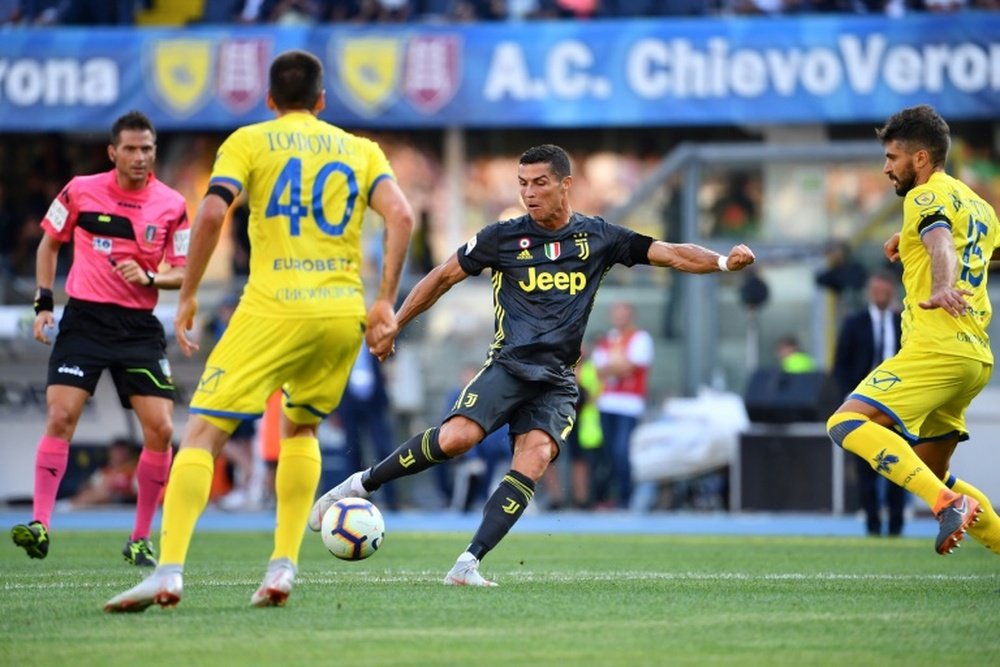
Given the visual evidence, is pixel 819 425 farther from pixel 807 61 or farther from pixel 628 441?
pixel 807 61

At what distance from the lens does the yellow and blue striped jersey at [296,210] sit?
24.0ft

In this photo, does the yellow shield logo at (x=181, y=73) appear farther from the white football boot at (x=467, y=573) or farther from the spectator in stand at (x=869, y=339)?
the white football boot at (x=467, y=573)

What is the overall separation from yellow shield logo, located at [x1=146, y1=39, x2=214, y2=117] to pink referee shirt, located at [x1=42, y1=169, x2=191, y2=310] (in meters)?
12.0

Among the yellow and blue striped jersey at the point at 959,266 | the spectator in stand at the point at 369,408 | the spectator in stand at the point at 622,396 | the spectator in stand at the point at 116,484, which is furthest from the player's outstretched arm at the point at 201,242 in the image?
the spectator in stand at the point at 116,484

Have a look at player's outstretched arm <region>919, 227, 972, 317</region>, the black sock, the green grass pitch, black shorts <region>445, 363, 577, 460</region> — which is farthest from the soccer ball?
player's outstretched arm <region>919, 227, 972, 317</region>

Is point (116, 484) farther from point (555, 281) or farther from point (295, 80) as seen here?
point (295, 80)

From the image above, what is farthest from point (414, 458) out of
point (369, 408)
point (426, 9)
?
point (426, 9)

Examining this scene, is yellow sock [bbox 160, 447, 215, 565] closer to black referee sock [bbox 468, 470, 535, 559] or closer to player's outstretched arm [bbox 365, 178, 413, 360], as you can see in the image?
player's outstretched arm [bbox 365, 178, 413, 360]

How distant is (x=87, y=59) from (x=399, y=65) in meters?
4.11

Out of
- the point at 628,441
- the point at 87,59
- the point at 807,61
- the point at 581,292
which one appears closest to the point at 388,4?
the point at 87,59

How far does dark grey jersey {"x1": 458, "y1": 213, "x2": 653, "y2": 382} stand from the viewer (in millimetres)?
9320

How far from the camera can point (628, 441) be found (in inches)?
763

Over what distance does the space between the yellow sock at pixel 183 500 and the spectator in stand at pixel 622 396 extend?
40.4 feet

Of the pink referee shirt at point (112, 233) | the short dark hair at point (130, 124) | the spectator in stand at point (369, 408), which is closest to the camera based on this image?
the short dark hair at point (130, 124)
